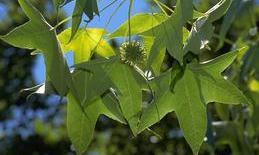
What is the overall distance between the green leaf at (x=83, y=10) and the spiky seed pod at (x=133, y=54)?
0.17m

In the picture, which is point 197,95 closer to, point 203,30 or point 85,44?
point 203,30

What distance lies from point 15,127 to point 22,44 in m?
9.10

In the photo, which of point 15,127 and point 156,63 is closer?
point 156,63

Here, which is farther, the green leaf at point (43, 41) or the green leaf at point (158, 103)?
the green leaf at point (158, 103)

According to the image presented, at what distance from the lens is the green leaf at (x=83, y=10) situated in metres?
1.25

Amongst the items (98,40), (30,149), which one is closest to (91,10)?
(98,40)

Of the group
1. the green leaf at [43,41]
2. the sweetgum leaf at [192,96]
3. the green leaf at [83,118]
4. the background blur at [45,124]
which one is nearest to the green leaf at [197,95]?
the sweetgum leaf at [192,96]

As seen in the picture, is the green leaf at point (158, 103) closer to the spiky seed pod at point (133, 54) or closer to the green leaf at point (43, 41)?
the spiky seed pod at point (133, 54)

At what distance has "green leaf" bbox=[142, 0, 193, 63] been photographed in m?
1.28

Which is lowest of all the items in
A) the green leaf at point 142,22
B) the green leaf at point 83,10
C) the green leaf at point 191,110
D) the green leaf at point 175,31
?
the green leaf at point 191,110

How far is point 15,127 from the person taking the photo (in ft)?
33.9

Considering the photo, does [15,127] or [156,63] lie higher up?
[156,63]

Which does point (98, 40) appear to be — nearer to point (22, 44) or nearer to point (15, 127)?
point (22, 44)

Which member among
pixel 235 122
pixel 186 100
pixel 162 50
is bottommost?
pixel 235 122
